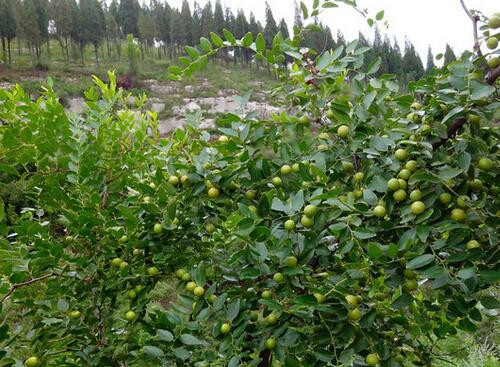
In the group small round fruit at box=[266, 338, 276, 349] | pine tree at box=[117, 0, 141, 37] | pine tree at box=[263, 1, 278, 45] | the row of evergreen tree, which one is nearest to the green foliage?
small round fruit at box=[266, 338, 276, 349]

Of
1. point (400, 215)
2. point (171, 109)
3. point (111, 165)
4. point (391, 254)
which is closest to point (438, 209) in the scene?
point (400, 215)

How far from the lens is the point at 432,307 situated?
1.03 m

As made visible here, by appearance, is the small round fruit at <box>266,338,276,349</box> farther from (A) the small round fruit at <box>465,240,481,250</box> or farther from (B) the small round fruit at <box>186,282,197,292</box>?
(A) the small round fruit at <box>465,240,481,250</box>

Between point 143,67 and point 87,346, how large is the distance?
3727 cm

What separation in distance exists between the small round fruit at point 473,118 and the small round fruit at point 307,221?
0.40 meters

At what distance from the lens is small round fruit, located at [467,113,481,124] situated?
3.02 feet

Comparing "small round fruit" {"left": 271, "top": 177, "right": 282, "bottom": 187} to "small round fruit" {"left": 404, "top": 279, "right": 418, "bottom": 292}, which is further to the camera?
"small round fruit" {"left": 271, "top": 177, "right": 282, "bottom": 187}

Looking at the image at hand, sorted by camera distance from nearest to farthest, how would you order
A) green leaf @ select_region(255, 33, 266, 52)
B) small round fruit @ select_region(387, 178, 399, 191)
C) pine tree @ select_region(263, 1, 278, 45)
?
1. small round fruit @ select_region(387, 178, 399, 191)
2. green leaf @ select_region(255, 33, 266, 52)
3. pine tree @ select_region(263, 1, 278, 45)

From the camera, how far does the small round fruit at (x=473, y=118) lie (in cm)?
92

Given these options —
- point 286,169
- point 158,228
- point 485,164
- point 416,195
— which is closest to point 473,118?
point 485,164

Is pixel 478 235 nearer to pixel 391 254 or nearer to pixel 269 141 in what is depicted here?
pixel 391 254

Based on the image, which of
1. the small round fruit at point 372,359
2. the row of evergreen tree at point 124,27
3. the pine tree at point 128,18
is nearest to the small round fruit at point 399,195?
the small round fruit at point 372,359

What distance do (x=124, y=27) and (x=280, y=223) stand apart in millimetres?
48413

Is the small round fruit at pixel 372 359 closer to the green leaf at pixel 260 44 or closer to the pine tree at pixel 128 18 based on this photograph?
the green leaf at pixel 260 44
